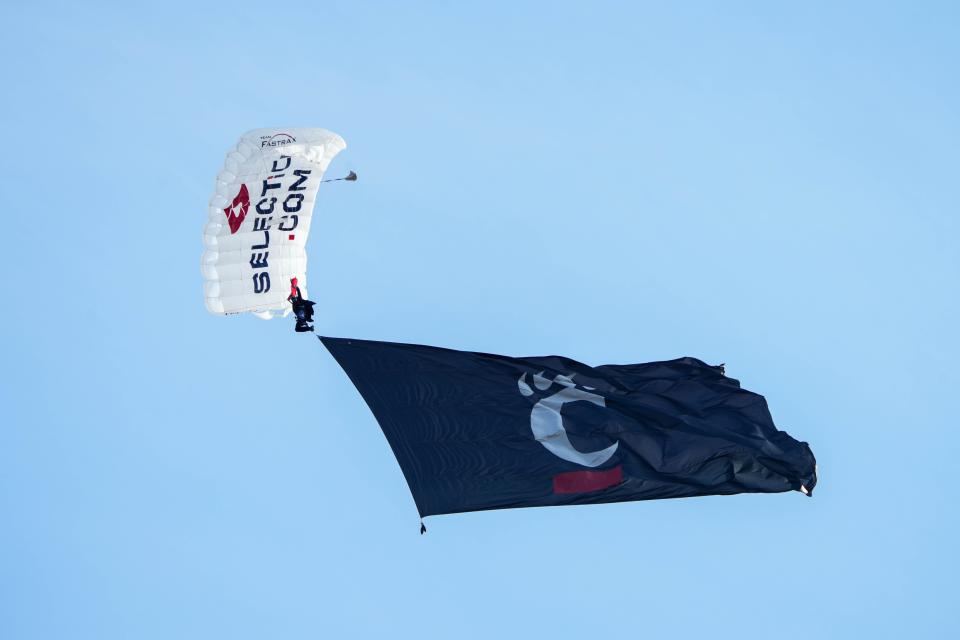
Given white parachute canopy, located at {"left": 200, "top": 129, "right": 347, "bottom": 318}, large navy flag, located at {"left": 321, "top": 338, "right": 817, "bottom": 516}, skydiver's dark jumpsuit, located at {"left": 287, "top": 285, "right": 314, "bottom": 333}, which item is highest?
white parachute canopy, located at {"left": 200, "top": 129, "right": 347, "bottom": 318}

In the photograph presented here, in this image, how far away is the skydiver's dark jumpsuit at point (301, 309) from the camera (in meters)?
30.7

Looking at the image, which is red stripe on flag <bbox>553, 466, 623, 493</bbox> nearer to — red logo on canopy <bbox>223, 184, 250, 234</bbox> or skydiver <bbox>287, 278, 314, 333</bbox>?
skydiver <bbox>287, 278, 314, 333</bbox>

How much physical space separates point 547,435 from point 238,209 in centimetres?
780

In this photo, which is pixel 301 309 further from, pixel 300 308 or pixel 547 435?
pixel 547 435

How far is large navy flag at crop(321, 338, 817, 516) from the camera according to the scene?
27438mm

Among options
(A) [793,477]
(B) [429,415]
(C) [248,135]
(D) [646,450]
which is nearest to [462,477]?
(B) [429,415]

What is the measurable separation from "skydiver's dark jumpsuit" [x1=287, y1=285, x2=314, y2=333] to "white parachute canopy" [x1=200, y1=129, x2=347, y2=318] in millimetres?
190

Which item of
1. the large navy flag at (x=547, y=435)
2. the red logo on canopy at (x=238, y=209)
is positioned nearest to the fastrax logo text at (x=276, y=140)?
the red logo on canopy at (x=238, y=209)

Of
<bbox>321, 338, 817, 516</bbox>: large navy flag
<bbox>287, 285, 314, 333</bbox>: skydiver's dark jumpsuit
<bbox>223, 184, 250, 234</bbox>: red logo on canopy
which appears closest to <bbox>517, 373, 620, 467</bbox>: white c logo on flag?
<bbox>321, 338, 817, 516</bbox>: large navy flag

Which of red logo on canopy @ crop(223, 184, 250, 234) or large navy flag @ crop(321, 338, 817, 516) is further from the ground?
red logo on canopy @ crop(223, 184, 250, 234)

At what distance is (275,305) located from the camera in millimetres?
31078

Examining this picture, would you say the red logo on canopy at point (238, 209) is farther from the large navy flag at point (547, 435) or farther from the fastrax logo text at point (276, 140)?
the large navy flag at point (547, 435)

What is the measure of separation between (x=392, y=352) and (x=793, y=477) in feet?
25.3

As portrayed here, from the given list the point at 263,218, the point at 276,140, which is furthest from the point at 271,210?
the point at 276,140
